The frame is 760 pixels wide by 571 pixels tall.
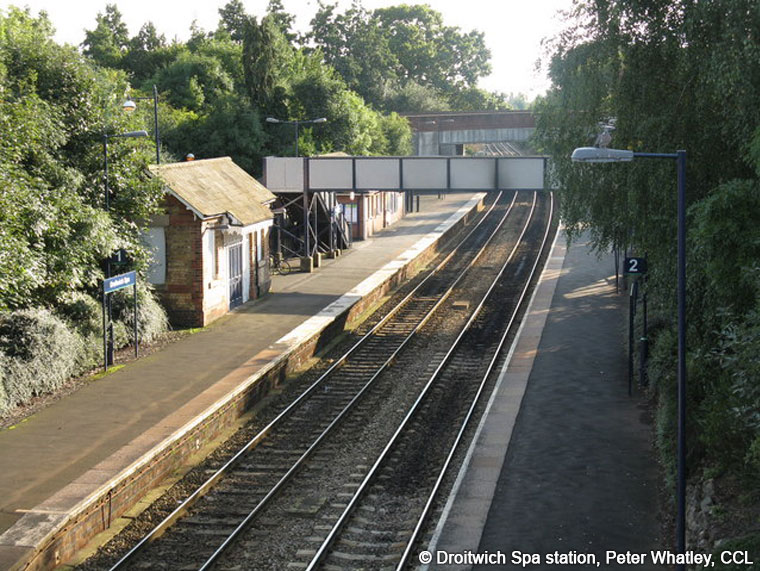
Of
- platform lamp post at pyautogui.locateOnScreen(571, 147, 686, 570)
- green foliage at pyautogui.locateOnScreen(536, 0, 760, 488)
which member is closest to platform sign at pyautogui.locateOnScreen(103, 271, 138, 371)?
green foliage at pyautogui.locateOnScreen(536, 0, 760, 488)

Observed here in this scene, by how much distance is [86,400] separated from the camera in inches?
722

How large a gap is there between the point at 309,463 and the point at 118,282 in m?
7.21

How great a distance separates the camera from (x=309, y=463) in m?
15.9

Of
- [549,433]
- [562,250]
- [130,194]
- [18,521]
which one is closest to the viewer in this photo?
[18,521]

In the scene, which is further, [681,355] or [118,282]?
[118,282]

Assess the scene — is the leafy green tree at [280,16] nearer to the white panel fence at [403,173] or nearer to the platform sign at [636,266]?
the white panel fence at [403,173]

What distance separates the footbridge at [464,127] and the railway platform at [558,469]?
54.3 meters

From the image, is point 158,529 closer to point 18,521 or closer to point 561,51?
point 18,521

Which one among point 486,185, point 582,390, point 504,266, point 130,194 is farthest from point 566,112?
point 504,266

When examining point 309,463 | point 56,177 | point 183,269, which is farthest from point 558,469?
point 183,269

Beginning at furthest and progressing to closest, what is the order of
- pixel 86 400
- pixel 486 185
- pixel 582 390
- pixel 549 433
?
pixel 486 185
pixel 582 390
pixel 86 400
pixel 549 433

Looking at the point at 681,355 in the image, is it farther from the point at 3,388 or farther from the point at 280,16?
the point at 280,16

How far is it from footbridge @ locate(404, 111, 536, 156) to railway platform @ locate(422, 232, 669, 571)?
2136 inches

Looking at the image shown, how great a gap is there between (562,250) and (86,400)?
31238 mm
